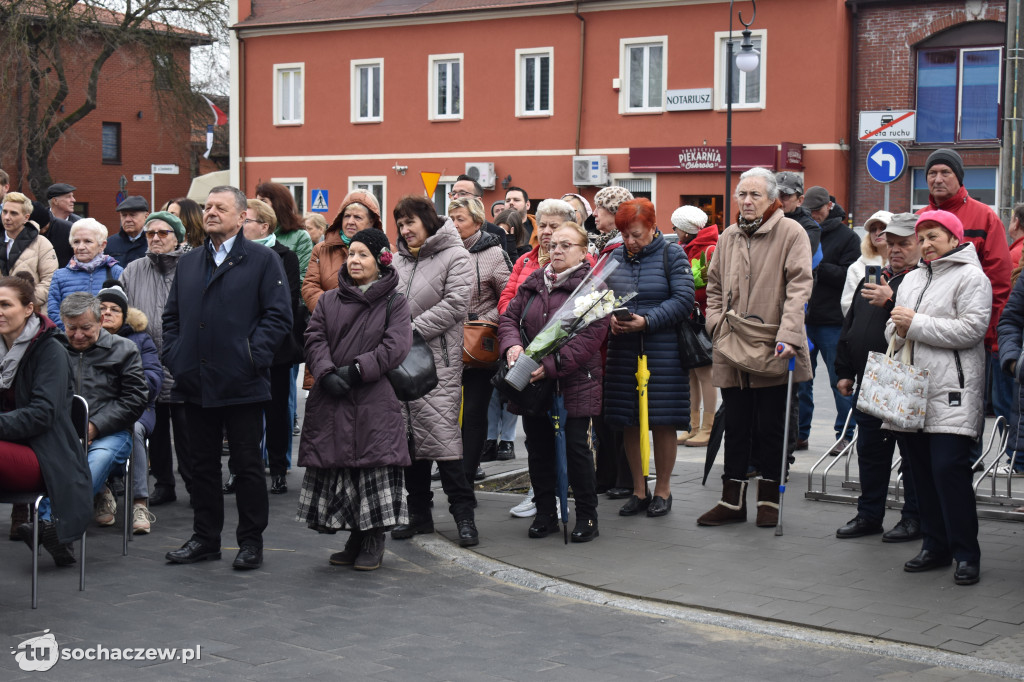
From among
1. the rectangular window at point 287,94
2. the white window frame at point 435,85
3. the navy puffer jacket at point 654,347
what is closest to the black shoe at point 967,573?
the navy puffer jacket at point 654,347

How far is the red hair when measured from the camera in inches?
328

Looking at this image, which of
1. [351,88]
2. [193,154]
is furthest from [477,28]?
[193,154]

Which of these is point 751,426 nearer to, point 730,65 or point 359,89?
point 730,65

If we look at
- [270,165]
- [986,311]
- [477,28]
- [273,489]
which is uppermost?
[477,28]

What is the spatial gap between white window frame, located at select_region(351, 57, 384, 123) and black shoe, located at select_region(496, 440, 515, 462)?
2964cm

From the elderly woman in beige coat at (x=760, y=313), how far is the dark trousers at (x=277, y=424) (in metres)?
3.29

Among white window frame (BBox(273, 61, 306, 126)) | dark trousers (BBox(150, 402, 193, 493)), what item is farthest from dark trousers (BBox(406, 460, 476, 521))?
white window frame (BBox(273, 61, 306, 126))

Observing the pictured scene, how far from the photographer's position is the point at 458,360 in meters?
8.05

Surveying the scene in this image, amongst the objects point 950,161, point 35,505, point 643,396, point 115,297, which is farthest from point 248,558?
point 950,161

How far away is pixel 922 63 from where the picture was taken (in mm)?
33000

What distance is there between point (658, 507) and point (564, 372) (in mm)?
1411

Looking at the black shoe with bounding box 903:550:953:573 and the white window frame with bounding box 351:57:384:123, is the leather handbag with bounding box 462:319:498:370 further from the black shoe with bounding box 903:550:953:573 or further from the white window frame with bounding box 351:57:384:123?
the white window frame with bounding box 351:57:384:123

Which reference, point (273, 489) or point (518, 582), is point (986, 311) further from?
point (273, 489)

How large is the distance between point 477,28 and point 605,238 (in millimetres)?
29809
